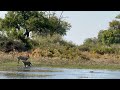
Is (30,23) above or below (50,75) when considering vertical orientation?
above

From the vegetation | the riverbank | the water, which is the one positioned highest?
Answer: the vegetation

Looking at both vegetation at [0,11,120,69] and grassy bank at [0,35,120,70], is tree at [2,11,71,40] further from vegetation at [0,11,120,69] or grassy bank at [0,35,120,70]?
grassy bank at [0,35,120,70]

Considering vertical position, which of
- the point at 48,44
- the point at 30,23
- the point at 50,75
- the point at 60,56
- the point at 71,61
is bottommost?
the point at 50,75

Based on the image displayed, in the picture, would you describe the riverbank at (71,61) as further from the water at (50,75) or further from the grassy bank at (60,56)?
the water at (50,75)

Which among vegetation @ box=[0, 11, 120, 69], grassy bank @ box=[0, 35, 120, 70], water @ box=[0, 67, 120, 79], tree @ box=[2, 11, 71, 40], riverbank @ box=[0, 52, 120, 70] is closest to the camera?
water @ box=[0, 67, 120, 79]

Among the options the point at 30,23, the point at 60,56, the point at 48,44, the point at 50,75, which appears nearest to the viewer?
the point at 50,75

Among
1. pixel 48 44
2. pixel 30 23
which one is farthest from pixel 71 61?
pixel 30 23

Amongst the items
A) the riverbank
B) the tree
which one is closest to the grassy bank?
the riverbank

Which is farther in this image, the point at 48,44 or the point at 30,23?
the point at 48,44

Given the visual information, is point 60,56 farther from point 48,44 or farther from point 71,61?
point 48,44

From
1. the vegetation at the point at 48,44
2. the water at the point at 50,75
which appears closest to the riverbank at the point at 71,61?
the vegetation at the point at 48,44

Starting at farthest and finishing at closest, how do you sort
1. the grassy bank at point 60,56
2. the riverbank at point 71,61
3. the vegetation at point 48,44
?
the vegetation at point 48,44
the grassy bank at point 60,56
the riverbank at point 71,61

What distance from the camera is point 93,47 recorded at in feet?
58.1
